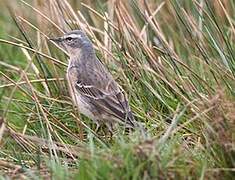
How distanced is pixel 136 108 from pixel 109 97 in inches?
11.7

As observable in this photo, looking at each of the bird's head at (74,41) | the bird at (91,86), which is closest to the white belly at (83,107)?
the bird at (91,86)

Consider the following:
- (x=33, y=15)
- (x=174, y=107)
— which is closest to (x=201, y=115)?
(x=174, y=107)

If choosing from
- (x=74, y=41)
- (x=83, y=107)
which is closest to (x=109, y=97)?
(x=83, y=107)

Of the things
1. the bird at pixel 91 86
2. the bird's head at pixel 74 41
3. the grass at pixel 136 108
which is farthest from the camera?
the bird's head at pixel 74 41

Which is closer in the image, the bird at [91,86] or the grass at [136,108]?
the grass at [136,108]

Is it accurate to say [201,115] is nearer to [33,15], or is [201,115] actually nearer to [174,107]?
[174,107]

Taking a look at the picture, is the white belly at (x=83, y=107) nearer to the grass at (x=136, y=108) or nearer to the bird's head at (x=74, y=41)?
the grass at (x=136, y=108)

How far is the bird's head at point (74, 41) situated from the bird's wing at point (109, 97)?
12.2 inches

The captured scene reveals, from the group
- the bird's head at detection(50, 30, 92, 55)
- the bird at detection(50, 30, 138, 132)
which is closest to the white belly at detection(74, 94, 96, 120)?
the bird at detection(50, 30, 138, 132)

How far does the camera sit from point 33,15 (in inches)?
355

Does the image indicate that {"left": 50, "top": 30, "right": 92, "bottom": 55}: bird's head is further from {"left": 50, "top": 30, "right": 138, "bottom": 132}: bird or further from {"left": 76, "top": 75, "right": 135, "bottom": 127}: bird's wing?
{"left": 76, "top": 75, "right": 135, "bottom": 127}: bird's wing

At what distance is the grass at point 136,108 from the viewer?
169 inches

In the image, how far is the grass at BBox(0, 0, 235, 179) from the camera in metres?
4.29

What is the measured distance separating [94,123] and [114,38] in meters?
0.85
